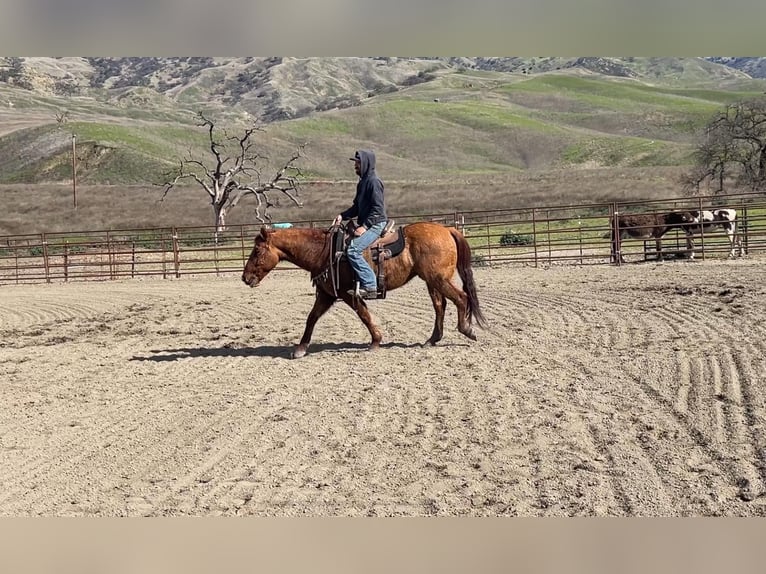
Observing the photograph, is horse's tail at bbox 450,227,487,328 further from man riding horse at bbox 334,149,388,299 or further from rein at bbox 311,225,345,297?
rein at bbox 311,225,345,297

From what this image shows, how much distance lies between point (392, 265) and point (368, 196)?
74cm

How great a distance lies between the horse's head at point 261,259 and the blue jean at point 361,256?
2.83ft

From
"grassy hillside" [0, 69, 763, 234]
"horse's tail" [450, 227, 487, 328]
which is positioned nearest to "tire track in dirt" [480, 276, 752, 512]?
"horse's tail" [450, 227, 487, 328]

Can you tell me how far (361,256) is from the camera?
701cm

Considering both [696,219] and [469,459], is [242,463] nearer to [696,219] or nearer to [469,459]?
[469,459]

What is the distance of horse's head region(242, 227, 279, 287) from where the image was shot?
7.44 meters

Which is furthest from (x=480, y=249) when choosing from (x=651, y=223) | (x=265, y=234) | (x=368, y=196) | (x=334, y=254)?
(x=368, y=196)

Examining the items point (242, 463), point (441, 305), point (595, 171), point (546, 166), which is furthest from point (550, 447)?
point (546, 166)

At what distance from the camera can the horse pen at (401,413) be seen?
136 inches

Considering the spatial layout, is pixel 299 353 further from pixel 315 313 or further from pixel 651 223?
pixel 651 223

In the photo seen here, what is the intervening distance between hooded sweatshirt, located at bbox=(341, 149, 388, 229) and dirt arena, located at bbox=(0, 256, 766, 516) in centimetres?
121

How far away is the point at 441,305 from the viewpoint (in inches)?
295
